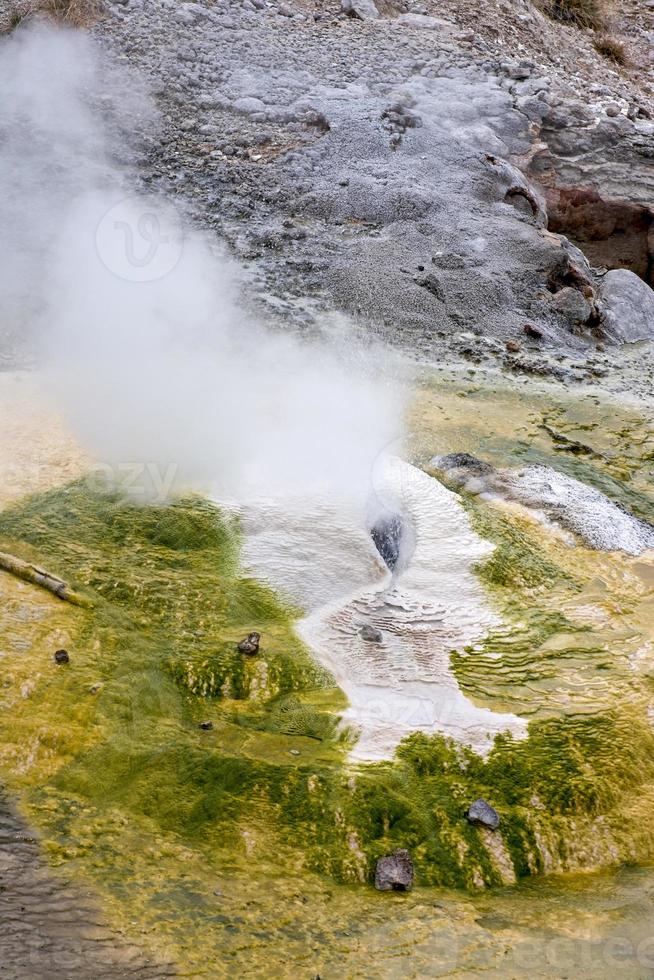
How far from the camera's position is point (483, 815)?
2.25 meters

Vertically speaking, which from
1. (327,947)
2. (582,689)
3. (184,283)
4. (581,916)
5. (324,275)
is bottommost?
(327,947)

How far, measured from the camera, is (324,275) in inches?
233

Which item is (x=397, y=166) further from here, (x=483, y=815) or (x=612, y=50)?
(x=483, y=815)

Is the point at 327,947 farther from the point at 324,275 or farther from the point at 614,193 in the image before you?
the point at 614,193

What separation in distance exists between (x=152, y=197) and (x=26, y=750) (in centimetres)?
494

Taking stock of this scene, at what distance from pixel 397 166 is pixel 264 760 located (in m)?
5.41

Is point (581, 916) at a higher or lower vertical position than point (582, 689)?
lower

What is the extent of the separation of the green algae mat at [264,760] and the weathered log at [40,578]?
0.11ft

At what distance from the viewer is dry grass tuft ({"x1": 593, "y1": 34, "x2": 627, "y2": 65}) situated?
381 inches

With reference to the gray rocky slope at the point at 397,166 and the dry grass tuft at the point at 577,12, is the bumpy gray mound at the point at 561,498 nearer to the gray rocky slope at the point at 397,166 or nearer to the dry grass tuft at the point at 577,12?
the gray rocky slope at the point at 397,166

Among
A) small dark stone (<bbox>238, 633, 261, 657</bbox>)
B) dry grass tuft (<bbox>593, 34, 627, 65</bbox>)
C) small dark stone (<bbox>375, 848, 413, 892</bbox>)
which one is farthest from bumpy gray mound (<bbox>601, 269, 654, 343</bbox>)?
small dark stone (<bbox>375, 848, 413, 892</bbox>)

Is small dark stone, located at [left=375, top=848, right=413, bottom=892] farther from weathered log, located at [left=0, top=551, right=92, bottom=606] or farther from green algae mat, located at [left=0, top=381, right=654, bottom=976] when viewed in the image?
weathered log, located at [left=0, top=551, right=92, bottom=606]

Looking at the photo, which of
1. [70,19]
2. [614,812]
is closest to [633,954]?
[614,812]

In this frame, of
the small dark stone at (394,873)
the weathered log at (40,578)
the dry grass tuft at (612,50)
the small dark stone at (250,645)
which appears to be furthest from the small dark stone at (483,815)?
the dry grass tuft at (612,50)
